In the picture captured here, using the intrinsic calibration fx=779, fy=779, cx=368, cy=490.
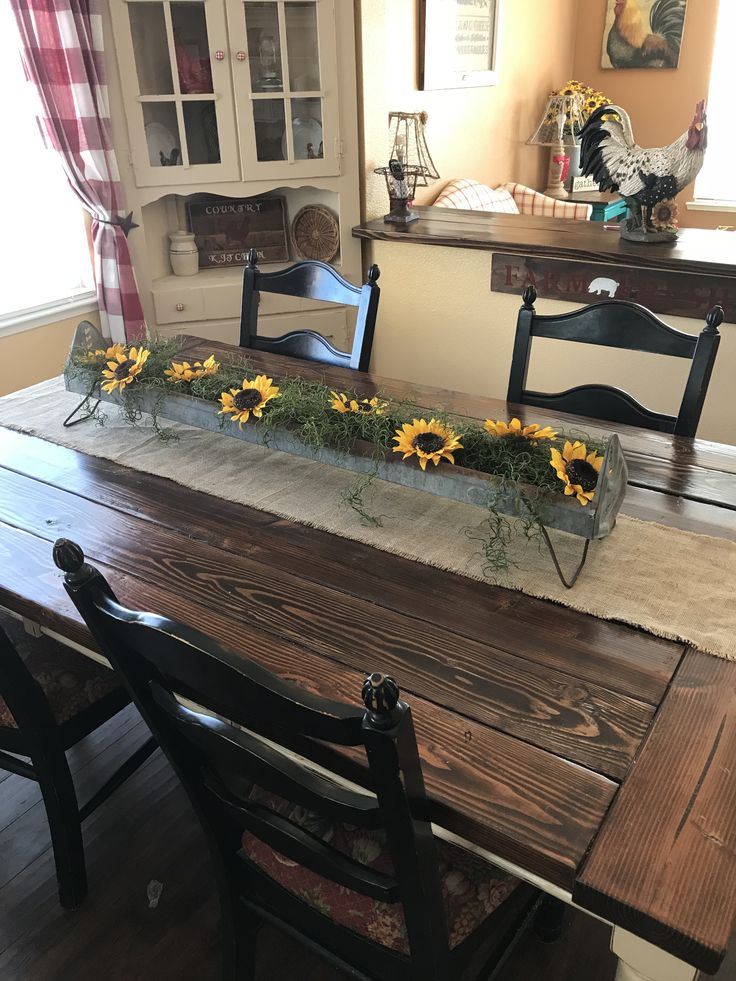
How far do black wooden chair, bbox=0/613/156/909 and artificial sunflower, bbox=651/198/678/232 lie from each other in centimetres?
207

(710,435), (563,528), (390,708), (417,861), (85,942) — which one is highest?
(390,708)

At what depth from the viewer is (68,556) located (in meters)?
0.82

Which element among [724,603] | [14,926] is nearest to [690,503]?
[724,603]

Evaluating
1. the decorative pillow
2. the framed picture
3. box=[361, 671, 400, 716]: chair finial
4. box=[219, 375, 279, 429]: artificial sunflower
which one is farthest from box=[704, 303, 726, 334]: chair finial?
the framed picture

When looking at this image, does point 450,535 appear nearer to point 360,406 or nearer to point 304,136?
point 360,406

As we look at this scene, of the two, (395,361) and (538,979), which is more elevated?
(395,361)

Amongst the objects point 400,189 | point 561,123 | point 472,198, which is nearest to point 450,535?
point 400,189

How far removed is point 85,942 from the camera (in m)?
1.42

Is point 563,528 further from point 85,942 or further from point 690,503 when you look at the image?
point 85,942

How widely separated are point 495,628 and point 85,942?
991 millimetres

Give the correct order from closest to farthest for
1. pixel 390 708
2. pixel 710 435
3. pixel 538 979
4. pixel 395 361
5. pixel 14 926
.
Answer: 1. pixel 390 708
2. pixel 538 979
3. pixel 14 926
4. pixel 710 435
5. pixel 395 361

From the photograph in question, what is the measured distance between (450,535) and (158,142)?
2.22 meters

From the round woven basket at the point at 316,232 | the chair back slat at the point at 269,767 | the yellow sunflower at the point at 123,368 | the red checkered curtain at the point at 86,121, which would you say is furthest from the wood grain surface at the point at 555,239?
the chair back slat at the point at 269,767

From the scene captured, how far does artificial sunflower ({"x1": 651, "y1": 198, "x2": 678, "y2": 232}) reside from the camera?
242 centimetres
